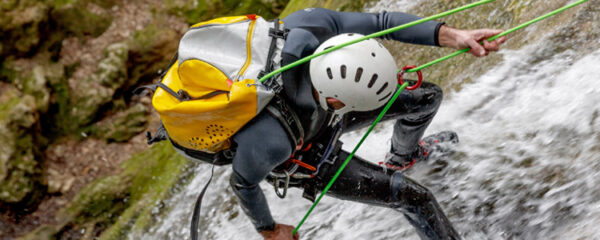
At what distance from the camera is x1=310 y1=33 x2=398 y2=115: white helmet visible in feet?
7.92

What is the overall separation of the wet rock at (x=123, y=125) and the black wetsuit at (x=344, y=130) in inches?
248

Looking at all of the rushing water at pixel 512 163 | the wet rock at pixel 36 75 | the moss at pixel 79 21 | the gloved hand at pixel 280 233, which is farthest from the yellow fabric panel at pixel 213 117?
the moss at pixel 79 21

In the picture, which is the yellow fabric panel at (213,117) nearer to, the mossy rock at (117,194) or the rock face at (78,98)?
the mossy rock at (117,194)

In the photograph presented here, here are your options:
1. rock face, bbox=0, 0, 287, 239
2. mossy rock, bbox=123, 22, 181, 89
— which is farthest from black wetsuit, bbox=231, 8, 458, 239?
mossy rock, bbox=123, 22, 181, 89

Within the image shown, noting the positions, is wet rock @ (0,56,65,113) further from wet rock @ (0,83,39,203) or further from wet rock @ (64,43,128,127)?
wet rock @ (64,43,128,127)

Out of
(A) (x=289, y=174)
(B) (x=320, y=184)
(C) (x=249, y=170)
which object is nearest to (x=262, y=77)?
(C) (x=249, y=170)

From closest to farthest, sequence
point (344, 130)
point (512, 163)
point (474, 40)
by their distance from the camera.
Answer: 1. point (474, 40)
2. point (344, 130)
3. point (512, 163)

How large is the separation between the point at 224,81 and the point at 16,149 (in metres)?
7.03

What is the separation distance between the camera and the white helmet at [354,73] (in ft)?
7.92

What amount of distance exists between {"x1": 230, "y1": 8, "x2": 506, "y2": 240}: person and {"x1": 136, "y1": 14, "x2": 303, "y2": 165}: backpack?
0.31 ft

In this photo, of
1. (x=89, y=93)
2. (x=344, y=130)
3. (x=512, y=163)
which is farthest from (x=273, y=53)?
(x=89, y=93)

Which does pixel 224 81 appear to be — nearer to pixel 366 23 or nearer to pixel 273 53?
pixel 273 53

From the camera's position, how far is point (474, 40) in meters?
2.52

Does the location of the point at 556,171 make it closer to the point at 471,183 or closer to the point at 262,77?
the point at 471,183
